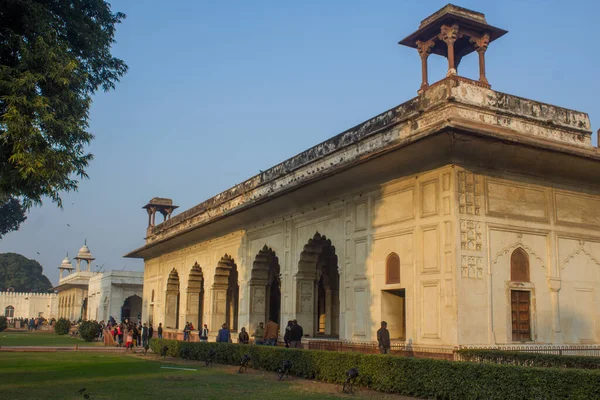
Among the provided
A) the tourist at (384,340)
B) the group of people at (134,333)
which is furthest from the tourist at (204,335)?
the tourist at (384,340)

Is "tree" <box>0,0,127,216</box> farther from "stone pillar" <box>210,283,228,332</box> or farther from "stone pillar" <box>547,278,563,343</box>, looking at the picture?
"stone pillar" <box>210,283,228,332</box>

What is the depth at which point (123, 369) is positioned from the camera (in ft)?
53.6

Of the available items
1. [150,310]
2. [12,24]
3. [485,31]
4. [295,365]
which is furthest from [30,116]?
[150,310]

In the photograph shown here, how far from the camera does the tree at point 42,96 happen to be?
1022 centimetres

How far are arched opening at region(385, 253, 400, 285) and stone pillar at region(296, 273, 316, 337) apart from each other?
4421mm

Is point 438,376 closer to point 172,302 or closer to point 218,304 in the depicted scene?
point 218,304

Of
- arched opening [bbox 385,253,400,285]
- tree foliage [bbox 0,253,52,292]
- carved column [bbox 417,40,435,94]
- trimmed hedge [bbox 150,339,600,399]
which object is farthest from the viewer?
tree foliage [bbox 0,253,52,292]

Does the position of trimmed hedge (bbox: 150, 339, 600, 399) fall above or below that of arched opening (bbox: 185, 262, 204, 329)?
below

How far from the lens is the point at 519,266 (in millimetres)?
13367

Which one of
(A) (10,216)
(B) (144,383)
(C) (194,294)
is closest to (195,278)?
(C) (194,294)

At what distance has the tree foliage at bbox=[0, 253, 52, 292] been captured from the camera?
98.8m

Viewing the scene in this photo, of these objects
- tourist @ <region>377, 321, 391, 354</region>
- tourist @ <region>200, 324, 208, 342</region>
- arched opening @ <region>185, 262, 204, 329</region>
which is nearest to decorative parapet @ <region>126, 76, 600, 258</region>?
tourist @ <region>377, 321, 391, 354</region>

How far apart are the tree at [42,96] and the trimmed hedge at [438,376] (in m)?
6.27

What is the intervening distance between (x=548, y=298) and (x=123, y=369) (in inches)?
Answer: 420
